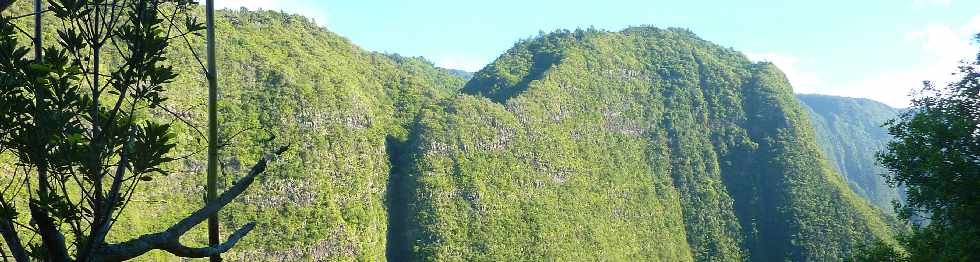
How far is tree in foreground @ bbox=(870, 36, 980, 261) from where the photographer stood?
1242cm

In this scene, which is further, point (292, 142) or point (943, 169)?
point (292, 142)

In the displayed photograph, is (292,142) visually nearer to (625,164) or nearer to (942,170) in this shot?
(942,170)

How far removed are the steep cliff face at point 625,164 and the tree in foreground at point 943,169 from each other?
181 ft

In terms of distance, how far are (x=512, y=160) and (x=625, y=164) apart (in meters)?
24.6

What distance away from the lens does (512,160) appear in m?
80.5

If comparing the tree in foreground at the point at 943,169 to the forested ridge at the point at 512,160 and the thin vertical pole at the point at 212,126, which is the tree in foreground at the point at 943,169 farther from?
the forested ridge at the point at 512,160

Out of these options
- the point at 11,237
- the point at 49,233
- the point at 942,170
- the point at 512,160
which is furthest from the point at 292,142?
the point at 49,233

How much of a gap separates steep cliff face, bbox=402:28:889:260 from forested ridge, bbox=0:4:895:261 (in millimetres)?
293

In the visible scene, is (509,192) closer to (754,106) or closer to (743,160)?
(743,160)

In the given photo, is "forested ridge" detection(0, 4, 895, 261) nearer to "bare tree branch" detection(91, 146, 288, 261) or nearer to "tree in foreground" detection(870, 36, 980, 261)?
"bare tree branch" detection(91, 146, 288, 261)

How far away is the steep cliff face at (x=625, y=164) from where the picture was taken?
2908 inches

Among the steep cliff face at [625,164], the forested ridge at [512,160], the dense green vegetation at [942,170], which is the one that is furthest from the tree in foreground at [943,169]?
the steep cliff face at [625,164]

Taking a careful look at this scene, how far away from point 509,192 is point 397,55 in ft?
238

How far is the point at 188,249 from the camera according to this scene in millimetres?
3334
